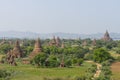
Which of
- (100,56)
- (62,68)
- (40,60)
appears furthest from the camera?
(100,56)

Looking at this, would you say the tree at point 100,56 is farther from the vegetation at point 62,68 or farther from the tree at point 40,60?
the tree at point 40,60

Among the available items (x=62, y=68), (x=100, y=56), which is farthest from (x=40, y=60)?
(x=100, y=56)

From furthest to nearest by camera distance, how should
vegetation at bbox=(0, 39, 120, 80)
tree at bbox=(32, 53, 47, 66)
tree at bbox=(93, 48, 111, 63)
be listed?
tree at bbox=(93, 48, 111, 63)
tree at bbox=(32, 53, 47, 66)
vegetation at bbox=(0, 39, 120, 80)

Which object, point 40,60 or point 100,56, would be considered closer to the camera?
point 40,60

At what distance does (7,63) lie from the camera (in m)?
73.1

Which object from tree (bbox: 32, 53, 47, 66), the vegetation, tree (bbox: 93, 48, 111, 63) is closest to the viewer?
the vegetation

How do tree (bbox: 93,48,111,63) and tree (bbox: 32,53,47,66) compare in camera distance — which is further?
tree (bbox: 93,48,111,63)

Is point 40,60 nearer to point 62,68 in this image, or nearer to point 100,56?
point 62,68

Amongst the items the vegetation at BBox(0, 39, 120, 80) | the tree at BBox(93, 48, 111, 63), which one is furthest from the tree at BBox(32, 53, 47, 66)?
the tree at BBox(93, 48, 111, 63)

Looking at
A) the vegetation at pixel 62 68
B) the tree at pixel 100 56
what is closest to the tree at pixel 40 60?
the vegetation at pixel 62 68

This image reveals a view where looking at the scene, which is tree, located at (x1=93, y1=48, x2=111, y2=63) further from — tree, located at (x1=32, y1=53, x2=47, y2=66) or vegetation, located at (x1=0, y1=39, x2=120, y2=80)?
tree, located at (x1=32, y1=53, x2=47, y2=66)

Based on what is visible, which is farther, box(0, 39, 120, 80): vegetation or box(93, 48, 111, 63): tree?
box(93, 48, 111, 63): tree

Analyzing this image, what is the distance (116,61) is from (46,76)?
3289 centimetres

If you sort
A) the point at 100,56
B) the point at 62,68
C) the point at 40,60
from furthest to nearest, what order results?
the point at 100,56
the point at 40,60
the point at 62,68
